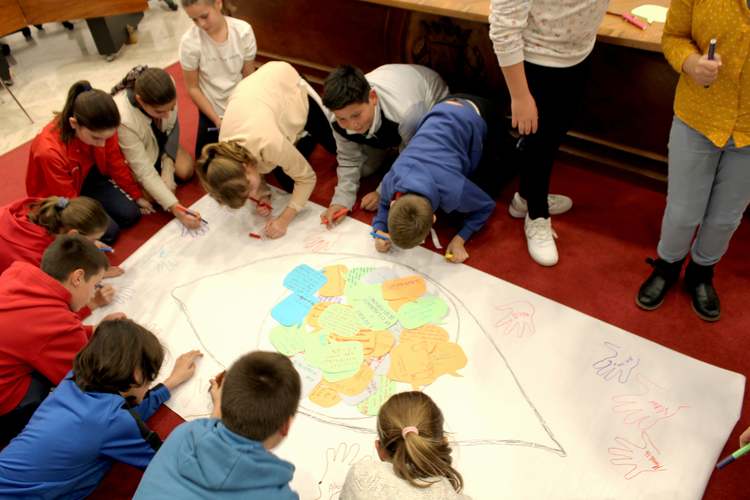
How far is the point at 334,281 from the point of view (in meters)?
1.95

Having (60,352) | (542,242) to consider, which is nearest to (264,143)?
(60,352)

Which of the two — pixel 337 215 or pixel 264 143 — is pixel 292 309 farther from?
pixel 264 143

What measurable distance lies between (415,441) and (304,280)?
1009mm

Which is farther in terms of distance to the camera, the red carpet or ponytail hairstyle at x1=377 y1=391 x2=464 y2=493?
the red carpet

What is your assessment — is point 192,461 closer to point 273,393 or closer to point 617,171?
point 273,393

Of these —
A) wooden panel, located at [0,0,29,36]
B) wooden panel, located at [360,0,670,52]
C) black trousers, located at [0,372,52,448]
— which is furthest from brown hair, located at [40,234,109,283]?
wooden panel, located at [0,0,29,36]

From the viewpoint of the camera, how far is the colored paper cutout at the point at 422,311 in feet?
5.83

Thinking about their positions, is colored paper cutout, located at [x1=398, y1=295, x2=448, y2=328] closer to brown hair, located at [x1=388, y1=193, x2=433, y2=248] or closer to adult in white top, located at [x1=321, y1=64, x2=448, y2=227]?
brown hair, located at [x1=388, y1=193, x2=433, y2=248]

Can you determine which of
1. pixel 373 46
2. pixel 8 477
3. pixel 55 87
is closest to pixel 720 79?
pixel 373 46

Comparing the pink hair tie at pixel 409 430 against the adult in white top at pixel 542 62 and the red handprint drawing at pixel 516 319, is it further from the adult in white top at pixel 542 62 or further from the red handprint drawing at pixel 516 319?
the adult in white top at pixel 542 62

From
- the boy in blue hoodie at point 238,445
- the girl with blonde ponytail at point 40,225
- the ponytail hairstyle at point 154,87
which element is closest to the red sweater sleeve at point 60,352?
the girl with blonde ponytail at point 40,225

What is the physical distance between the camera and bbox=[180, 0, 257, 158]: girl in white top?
7.79ft

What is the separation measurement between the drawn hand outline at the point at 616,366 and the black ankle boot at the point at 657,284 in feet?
0.82

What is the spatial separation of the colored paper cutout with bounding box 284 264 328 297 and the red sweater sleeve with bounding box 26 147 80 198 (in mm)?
1017
